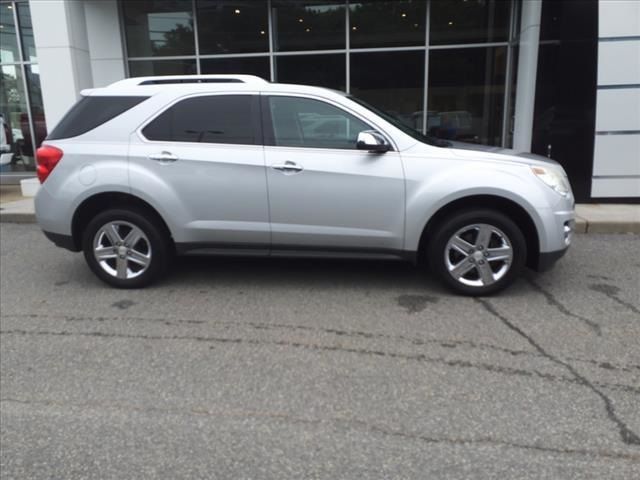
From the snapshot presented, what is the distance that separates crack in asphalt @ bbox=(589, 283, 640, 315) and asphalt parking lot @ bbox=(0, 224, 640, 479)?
0.02m

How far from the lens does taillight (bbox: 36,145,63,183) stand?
482cm

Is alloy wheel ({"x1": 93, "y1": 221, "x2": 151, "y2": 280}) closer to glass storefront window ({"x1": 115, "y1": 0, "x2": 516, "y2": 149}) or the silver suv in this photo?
the silver suv

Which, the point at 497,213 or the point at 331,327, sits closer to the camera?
the point at 331,327

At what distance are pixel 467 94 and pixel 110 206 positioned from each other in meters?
8.28

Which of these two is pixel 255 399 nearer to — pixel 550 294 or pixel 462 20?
pixel 550 294

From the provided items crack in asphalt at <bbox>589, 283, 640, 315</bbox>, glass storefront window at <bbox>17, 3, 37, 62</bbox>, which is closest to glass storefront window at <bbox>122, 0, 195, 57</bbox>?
glass storefront window at <bbox>17, 3, 37, 62</bbox>

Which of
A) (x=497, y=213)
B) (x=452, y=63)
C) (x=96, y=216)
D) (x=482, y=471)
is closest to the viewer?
(x=482, y=471)

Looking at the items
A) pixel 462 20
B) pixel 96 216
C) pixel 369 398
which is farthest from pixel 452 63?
pixel 369 398

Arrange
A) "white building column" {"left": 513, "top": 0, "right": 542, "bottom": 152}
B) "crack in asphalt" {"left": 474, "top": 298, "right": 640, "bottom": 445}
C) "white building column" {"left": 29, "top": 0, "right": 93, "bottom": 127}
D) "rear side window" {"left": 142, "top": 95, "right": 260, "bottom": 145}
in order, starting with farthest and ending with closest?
"white building column" {"left": 29, "top": 0, "right": 93, "bottom": 127} → "white building column" {"left": 513, "top": 0, "right": 542, "bottom": 152} → "rear side window" {"left": 142, "top": 95, "right": 260, "bottom": 145} → "crack in asphalt" {"left": 474, "top": 298, "right": 640, "bottom": 445}

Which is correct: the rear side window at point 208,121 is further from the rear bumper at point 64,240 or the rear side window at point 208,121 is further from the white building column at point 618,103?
the white building column at point 618,103

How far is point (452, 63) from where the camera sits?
1077 centimetres

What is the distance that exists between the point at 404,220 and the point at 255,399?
2105 mm

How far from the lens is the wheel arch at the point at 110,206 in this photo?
15.8ft

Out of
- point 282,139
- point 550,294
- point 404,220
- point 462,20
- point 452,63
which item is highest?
point 462,20
